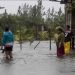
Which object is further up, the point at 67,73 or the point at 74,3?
the point at 74,3

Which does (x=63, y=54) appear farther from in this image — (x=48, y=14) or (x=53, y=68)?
(x=48, y=14)

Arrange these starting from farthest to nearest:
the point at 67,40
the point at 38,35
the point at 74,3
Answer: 1. the point at 38,35
2. the point at 74,3
3. the point at 67,40

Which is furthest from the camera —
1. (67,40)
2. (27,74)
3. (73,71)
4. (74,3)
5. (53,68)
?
(74,3)

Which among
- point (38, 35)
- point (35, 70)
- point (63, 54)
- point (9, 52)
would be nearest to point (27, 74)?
point (35, 70)

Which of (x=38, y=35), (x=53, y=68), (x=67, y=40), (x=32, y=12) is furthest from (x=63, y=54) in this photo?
(x=32, y=12)

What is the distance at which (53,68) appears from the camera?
16.5m

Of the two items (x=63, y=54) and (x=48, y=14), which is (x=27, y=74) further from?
(x=48, y=14)

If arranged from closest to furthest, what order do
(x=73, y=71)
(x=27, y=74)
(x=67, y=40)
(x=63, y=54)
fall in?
(x=27, y=74) → (x=73, y=71) → (x=63, y=54) → (x=67, y=40)

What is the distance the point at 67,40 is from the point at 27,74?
10844 mm

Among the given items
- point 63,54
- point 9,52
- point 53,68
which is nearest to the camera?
point 53,68

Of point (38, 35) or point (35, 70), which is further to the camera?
point (38, 35)

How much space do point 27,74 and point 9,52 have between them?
22.6 ft

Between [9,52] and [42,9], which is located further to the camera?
[42,9]

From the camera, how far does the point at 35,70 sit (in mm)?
15719
